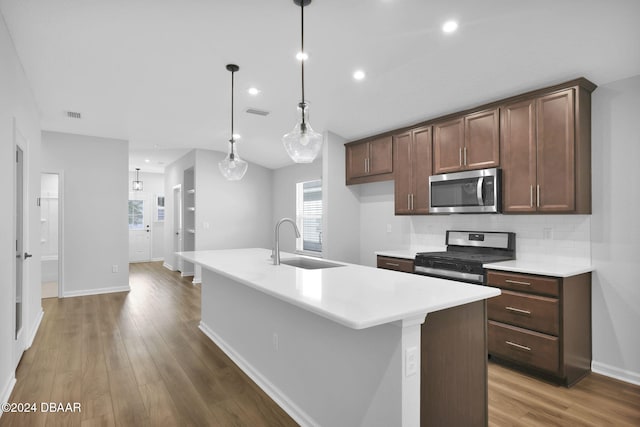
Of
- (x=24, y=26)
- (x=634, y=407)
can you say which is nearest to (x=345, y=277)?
(x=634, y=407)

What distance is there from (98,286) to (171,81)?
13.0 ft

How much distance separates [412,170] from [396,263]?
108 cm

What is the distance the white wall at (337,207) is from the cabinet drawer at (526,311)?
7.37 ft

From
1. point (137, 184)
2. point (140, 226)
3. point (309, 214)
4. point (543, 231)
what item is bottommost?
point (140, 226)

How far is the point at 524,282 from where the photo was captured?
272 cm

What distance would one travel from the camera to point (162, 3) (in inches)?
88.8

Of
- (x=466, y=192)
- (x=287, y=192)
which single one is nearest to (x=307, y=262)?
(x=466, y=192)

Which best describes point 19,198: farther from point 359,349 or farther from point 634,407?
point 634,407

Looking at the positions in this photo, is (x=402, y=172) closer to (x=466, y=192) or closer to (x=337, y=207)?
(x=466, y=192)

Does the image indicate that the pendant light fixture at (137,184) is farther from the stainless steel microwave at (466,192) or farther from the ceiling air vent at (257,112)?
the stainless steel microwave at (466,192)

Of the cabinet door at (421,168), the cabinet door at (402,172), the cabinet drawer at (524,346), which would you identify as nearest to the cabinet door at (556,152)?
the cabinet drawer at (524,346)

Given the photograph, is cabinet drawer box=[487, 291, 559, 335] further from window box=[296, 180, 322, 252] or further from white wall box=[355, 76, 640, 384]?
window box=[296, 180, 322, 252]

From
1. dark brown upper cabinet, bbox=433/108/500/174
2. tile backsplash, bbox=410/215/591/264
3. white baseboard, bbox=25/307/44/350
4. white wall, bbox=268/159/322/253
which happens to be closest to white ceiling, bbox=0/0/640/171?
dark brown upper cabinet, bbox=433/108/500/174

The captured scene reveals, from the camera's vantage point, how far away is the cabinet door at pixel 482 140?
319 centimetres
